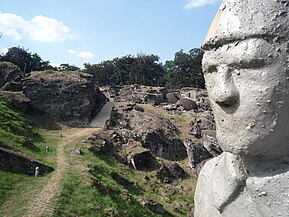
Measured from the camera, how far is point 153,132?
70.9ft

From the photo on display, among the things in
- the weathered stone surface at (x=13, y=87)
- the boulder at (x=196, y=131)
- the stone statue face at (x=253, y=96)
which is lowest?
the boulder at (x=196, y=131)

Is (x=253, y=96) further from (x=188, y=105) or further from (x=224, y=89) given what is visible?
(x=188, y=105)

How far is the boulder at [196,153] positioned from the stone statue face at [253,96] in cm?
1848

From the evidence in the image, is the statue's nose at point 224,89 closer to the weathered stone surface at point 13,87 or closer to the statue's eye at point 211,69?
the statue's eye at point 211,69

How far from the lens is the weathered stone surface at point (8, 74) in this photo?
30.1m

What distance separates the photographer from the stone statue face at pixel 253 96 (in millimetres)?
1398

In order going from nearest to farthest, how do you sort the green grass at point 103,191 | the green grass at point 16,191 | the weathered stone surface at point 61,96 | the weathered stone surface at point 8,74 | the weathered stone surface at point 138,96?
the green grass at point 16,191, the green grass at point 103,191, the weathered stone surface at point 61,96, the weathered stone surface at point 8,74, the weathered stone surface at point 138,96

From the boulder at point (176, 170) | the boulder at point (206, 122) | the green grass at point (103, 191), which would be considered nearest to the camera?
the green grass at point (103, 191)

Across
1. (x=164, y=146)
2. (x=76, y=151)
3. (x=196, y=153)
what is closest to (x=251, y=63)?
(x=76, y=151)

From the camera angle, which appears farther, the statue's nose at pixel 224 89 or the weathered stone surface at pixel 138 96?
the weathered stone surface at pixel 138 96

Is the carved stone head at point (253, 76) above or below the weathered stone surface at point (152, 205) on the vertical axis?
above

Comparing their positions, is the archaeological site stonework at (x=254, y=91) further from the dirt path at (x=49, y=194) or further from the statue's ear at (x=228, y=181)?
the dirt path at (x=49, y=194)

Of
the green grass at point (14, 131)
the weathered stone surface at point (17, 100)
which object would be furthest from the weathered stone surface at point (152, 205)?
the weathered stone surface at point (17, 100)

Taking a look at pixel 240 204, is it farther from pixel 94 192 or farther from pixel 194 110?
pixel 194 110
